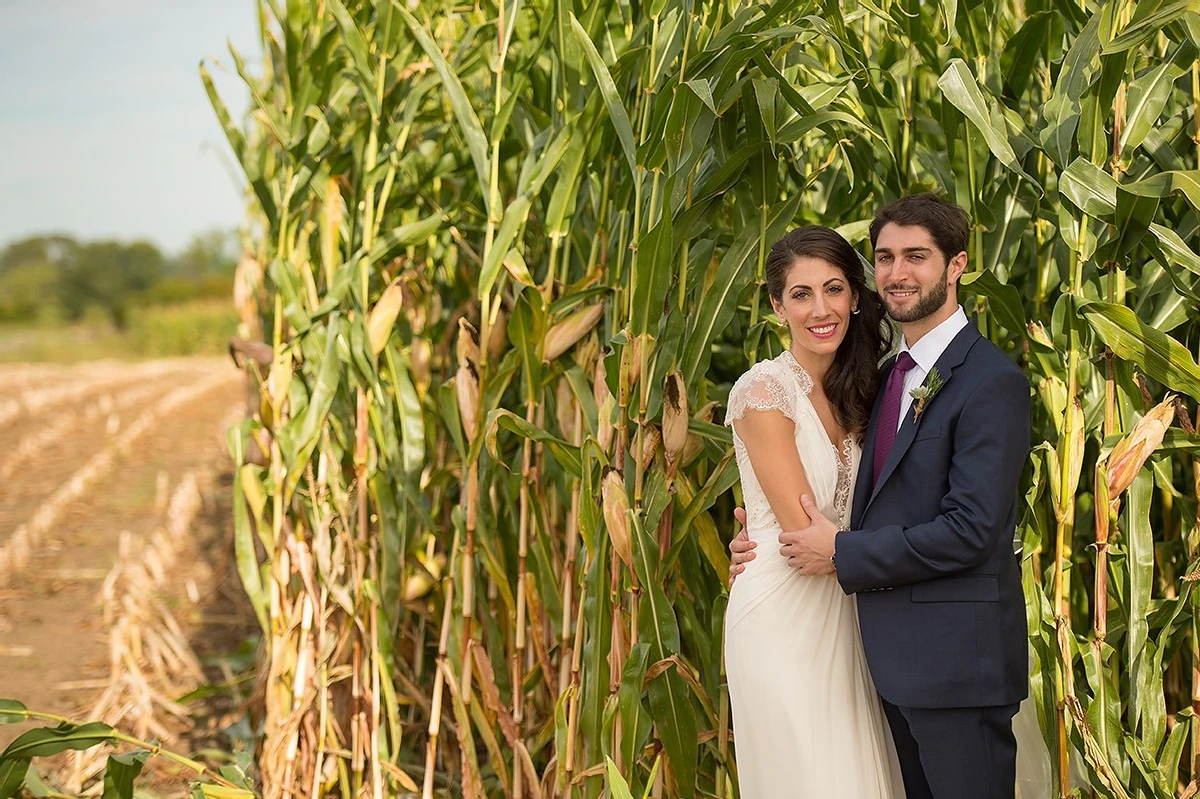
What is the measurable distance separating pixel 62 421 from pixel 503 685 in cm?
742

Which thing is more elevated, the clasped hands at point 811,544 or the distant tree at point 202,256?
the distant tree at point 202,256

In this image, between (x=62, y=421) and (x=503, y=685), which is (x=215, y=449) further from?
(x=503, y=685)

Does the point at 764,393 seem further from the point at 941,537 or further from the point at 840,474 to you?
the point at 941,537

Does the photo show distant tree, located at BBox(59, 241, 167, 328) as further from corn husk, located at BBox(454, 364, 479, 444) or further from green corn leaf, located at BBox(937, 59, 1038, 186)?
green corn leaf, located at BBox(937, 59, 1038, 186)

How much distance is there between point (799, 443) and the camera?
1916mm

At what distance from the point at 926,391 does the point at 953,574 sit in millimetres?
316

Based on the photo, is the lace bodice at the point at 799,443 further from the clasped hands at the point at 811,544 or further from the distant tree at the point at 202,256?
the distant tree at the point at 202,256

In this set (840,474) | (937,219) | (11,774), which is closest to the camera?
(937,219)

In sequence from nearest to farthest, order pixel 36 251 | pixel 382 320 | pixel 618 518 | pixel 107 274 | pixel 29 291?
1. pixel 618 518
2. pixel 382 320
3. pixel 29 291
4. pixel 107 274
5. pixel 36 251

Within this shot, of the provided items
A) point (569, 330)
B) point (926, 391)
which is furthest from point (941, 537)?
point (569, 330)

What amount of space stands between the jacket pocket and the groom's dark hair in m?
0.55

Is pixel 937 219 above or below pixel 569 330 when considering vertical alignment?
above

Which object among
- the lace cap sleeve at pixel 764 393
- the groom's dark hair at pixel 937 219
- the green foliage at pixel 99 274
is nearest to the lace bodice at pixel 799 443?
the lace cap sleeve at pixel 764 393

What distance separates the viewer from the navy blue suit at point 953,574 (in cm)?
173
